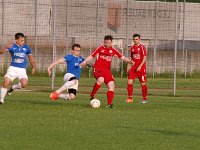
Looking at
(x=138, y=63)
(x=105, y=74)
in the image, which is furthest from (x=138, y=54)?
(x=105, y=74)

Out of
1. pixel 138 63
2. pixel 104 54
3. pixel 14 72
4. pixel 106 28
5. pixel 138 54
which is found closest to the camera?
pixel 14 72

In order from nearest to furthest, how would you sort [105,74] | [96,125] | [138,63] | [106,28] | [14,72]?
[96,125], [105,74], [14,72], [138,63], [106,28]

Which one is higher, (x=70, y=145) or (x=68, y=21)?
(x=68, y=21)

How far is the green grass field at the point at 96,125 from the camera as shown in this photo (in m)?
13.5

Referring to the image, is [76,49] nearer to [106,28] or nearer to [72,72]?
[72,72]

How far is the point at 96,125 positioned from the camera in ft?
54.0

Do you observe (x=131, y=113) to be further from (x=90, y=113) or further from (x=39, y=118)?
(x=39, y=118)

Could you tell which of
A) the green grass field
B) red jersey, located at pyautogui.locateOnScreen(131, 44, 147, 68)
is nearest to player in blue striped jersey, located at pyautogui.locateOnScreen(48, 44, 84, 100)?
the green grass field

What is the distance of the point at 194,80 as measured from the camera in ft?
141

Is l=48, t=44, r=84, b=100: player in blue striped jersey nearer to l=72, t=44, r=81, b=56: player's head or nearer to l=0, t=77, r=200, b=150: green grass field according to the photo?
l=72, t=44, r=81, b=56: player's head

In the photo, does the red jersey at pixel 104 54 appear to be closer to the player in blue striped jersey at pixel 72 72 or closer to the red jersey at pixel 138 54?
the player in blue striped jersey at pixel 72 72

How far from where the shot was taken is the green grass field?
13500 mm

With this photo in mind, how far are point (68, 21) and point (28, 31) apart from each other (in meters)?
2.61

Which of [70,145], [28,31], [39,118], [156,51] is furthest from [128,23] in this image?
[70,145]
